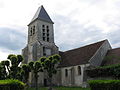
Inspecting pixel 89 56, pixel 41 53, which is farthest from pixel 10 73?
pixel 89 56

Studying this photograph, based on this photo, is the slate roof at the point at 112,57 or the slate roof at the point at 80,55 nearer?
the slate roof at the point at 112,57

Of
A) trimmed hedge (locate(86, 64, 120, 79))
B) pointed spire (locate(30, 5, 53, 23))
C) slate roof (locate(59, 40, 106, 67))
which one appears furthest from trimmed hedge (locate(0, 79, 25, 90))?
pointed spire (locate(30, 5, 53, 23))

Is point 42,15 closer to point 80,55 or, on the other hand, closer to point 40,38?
point 40,38

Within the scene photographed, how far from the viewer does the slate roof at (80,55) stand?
2728 cm

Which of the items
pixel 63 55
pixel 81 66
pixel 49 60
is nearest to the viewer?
pixel 49 60

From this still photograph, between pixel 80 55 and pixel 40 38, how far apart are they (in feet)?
32.0

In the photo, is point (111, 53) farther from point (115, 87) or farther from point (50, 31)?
point (115, 87)

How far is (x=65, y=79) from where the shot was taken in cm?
3014

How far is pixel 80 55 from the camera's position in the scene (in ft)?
96.6

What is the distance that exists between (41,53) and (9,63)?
11.2m

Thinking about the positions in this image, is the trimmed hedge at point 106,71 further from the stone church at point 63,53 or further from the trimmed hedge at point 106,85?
the trimmed hedge at point 106,85

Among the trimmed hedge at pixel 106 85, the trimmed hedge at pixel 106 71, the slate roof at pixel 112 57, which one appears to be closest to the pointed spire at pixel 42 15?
the slate roof at pixel 112 57

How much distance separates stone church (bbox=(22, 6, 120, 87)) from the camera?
87.8ft

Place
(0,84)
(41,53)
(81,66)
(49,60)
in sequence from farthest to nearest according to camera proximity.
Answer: (41,53), (81,66), (49,60), (0,84)
